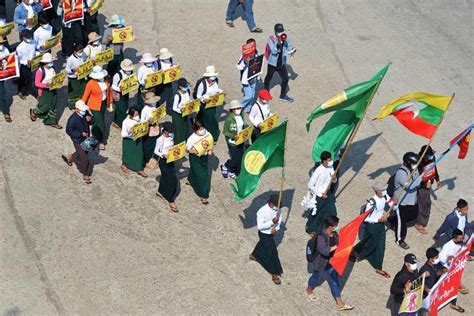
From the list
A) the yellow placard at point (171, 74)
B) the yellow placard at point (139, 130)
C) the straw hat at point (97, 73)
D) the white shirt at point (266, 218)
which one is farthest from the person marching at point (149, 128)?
the white shirt at point (266, 218)

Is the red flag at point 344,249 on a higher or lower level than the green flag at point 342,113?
lower

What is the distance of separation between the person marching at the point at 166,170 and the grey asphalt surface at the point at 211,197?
20cm

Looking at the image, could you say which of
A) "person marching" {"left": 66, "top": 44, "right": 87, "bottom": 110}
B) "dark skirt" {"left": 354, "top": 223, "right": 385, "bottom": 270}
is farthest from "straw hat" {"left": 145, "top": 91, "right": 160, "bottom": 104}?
"dark skirt" {"left": 354, "top": 223, "right": 385, "bottom": 270}

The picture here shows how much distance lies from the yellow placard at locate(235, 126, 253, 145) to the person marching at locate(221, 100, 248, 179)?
114 mm

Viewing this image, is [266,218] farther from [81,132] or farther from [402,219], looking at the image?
[81,132]

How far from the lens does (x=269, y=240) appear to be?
1575 cm

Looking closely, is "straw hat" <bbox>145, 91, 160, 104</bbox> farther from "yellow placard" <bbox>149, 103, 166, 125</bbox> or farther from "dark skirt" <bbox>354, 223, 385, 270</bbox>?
"dark skirt" <bbox>354, 223, 385, 270</bbox>

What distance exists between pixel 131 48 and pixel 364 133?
5549 mm

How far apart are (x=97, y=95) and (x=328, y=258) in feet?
19.1

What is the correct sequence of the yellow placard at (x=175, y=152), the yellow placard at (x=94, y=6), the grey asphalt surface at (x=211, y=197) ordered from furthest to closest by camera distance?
the yellow placard at (x=94, y=6) → the yellow placard at (x=175, y=152) → the grey asphalt surface at (x=211, y=197)

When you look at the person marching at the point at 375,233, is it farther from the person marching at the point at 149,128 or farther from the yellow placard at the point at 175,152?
the person marching at the point at 149,128

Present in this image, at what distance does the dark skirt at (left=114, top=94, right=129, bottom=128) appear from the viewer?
19.0 meters

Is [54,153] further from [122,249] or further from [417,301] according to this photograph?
[417,301]

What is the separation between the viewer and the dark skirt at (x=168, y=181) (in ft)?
56.0
